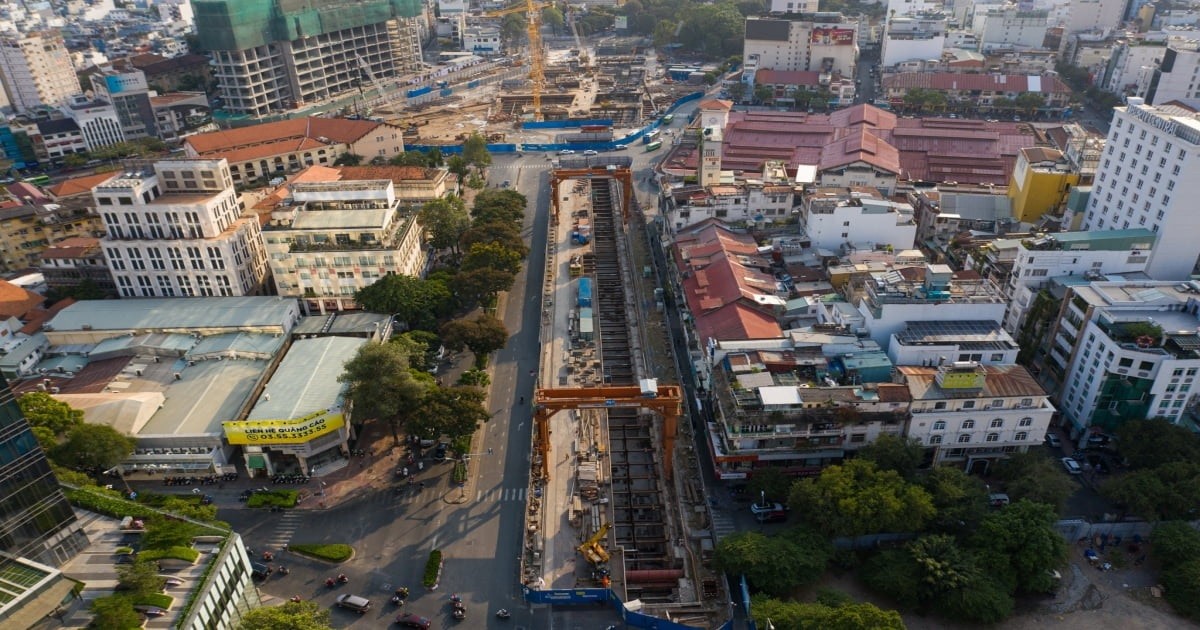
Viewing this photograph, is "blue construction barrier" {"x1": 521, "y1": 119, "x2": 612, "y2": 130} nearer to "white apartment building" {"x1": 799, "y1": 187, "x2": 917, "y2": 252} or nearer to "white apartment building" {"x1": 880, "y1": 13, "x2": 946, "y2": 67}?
"white apartment building" {"x1": 880, "y1": 13, "x2": 946, "y2": 67}

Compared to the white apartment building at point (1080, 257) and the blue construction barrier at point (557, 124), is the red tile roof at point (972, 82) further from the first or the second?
the white apartment building at point (1080, 257)

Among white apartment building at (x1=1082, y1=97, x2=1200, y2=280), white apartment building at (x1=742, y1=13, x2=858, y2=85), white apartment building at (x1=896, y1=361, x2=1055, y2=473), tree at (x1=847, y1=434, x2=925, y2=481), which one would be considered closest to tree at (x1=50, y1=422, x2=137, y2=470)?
tree at (x1=847, y1=434, x2=925, y2=481)

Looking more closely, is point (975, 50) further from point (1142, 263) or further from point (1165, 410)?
point (1165, 410)

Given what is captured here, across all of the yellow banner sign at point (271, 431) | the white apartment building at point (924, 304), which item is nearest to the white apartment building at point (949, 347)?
the white apartment building at point (924, 304)

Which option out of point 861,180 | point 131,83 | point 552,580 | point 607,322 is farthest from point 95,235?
point 861,180

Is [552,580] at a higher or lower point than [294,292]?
lower

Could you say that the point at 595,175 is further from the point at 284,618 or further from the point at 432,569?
the point at 284,618
